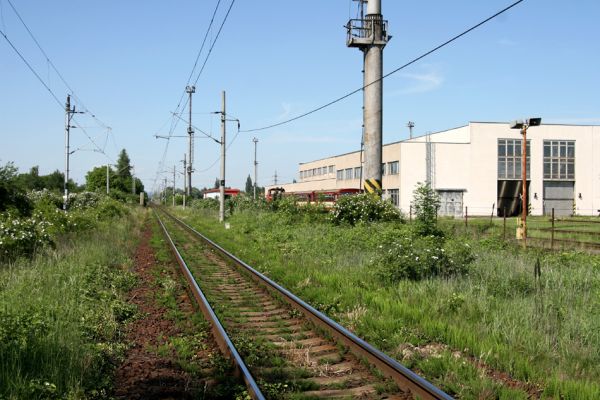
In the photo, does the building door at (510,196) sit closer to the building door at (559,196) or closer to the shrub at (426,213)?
the building door at (559,196)

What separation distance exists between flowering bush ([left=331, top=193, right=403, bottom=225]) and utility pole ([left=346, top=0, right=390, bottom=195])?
250 cm

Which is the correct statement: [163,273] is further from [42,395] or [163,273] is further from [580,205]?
[580,205]

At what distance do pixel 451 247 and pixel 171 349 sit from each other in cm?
681

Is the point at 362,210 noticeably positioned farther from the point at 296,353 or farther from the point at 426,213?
the point at 296,353

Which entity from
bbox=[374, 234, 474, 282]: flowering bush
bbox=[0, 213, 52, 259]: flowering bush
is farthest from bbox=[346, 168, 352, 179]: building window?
bbox=[374, 234, 474, 282]: flowering bush

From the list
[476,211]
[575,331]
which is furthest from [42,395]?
[476,211]

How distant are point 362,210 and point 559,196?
48158 millimetres

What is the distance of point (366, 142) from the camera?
2888 centimetres

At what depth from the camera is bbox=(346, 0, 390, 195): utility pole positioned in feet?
93.8

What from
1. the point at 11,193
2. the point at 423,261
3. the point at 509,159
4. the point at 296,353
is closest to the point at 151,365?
the point at 296,353

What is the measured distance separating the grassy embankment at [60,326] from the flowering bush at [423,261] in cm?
521

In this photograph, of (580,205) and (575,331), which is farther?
(580,205)

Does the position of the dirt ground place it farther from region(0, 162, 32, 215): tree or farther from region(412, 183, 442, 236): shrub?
region(0, 162, 32, 215): tree

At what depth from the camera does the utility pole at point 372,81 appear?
28.6 metres
